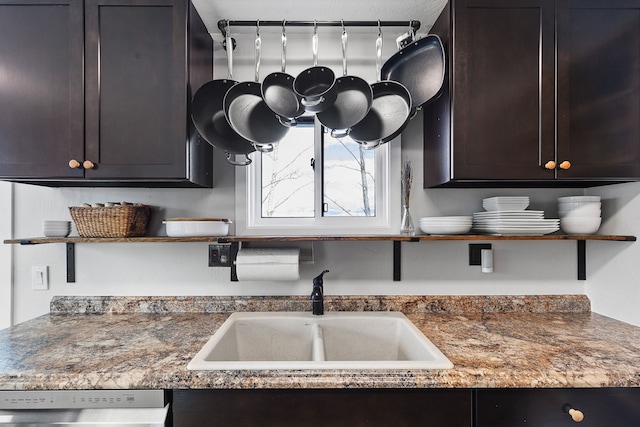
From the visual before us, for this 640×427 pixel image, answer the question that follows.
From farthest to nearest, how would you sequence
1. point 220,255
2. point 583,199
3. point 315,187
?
→ point 315,187 → point 220,255 → point 583,199

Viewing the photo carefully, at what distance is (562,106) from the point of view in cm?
137

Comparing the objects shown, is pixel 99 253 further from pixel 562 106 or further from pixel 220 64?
pixel 562 106

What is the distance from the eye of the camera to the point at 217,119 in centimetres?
153

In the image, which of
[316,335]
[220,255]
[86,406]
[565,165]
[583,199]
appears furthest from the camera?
[220,255]

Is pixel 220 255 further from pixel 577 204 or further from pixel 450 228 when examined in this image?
pixel 577 204

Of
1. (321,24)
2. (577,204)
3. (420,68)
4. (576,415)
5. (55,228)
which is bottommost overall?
(576,415)

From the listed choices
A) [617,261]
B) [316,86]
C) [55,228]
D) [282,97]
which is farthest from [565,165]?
[55,228]

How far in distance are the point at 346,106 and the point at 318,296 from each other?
2.79ft

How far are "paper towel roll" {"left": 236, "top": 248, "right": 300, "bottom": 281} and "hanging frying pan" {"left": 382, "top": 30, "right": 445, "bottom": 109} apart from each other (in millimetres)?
877

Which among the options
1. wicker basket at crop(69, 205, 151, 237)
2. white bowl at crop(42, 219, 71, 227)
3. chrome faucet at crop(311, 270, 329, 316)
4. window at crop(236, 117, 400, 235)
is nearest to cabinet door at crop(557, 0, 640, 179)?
window at crop(236, 117, 400, 235)

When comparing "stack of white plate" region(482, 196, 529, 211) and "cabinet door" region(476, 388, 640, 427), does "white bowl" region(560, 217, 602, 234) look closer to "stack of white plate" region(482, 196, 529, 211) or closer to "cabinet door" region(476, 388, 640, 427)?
"stack of white plate" region(482, 196, 529, 211)

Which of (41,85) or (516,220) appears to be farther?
(516,220)

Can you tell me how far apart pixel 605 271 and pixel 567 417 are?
0.89 meters

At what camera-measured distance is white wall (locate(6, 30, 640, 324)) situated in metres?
1.71
